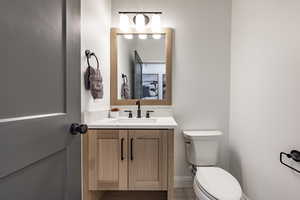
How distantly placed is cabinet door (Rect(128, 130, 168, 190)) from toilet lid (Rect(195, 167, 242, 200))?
0.32 metres

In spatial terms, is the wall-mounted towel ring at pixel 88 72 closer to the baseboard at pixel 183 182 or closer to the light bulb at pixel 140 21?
the light bulb at pixel 140 21

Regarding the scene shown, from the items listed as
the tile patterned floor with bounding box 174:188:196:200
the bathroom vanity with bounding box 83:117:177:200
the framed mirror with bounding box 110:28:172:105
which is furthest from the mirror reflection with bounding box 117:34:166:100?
the tile patterned floor with bounding box 174:188:196:200

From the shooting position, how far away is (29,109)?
702 millimetres

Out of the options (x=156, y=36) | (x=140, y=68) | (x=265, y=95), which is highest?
(x=156, y=36)

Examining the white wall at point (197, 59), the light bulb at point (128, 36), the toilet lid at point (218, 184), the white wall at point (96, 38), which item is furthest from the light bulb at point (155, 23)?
the toilet lid at point (218, 184)

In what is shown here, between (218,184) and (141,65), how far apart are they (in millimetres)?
1491

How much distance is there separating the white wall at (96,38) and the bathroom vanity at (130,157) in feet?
0.91

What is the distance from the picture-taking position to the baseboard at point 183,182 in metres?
2.38

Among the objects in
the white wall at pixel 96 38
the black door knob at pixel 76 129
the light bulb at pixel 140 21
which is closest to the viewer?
the black door knob at pixel 76 129

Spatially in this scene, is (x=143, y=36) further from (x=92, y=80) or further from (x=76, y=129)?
(x=76, y=129)

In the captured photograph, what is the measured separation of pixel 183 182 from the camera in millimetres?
2379

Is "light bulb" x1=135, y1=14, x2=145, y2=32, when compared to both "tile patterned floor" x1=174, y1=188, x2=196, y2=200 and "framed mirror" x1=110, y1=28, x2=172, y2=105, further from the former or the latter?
"tile patterned floor" x1=174, y1=188, x2=196, y2=200

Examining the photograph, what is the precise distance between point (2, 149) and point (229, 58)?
236 cm

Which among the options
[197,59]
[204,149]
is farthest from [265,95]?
[197,59]
